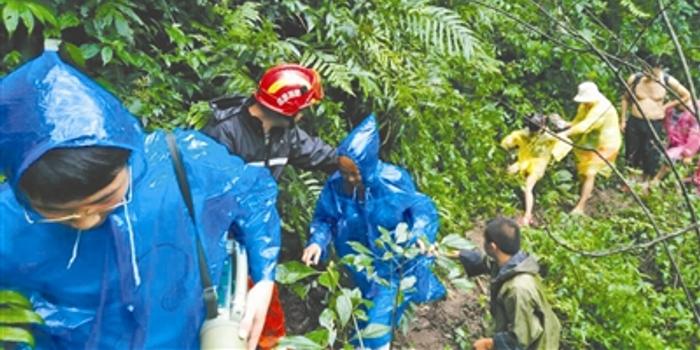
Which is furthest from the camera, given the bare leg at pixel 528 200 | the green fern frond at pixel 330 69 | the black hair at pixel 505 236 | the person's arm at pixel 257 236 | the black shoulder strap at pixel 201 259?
the bare leg at pixel 528 200

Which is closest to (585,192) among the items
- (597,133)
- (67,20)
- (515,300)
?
(597,133)

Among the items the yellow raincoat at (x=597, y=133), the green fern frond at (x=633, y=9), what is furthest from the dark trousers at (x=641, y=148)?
the green fern frond at (x=633, y=9)

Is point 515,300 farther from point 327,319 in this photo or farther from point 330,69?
point 327,319

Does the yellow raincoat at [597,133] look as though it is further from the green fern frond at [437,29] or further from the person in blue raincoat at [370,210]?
the person in blue raincoat at [370,210]

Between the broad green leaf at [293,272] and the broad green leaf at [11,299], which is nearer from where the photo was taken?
the broad green leaf at [11,299]

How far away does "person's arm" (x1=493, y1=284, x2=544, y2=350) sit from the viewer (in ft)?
12.4

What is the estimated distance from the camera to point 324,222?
4.09 m

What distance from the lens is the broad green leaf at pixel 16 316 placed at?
1.29 m

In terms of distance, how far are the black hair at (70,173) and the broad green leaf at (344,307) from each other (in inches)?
26.7

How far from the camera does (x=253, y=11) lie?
4.83 meters

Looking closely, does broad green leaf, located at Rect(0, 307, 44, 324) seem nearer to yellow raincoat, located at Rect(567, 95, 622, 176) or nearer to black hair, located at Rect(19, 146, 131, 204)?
black hair, located at Rect(19, 146, 131, 204)

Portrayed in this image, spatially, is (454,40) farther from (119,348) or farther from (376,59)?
(119,348)

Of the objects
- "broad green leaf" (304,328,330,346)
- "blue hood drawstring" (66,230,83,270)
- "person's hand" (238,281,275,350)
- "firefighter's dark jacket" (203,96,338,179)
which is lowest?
"firefighter's dark jacket" (203,96,338,179)

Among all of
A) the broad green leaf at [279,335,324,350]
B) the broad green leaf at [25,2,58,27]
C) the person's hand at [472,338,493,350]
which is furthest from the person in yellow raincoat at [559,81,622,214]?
the broad green leaf at [279,335,324,350]
